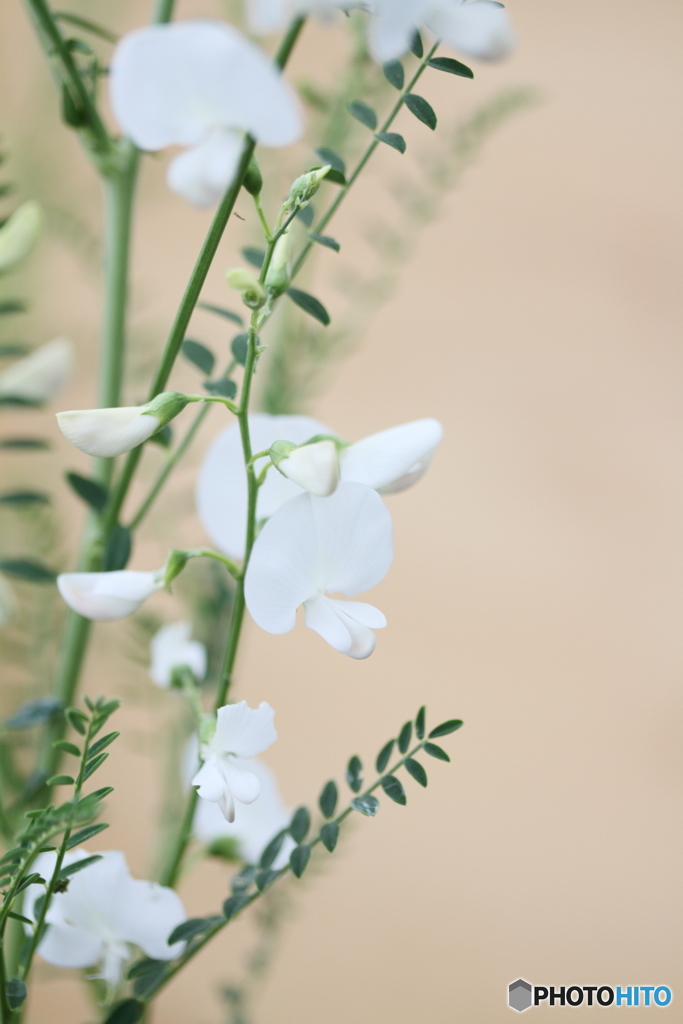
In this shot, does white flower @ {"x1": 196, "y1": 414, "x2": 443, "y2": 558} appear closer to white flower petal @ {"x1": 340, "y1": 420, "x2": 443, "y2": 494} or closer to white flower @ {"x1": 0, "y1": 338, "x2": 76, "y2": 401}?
white flower petal @ {"x1": 340, "y1": 420, "x2": 443, "y2": 494}

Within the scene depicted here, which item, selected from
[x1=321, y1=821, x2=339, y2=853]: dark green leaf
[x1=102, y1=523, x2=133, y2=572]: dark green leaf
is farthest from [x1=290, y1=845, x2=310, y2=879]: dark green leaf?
[x1=102, y1=523, x2=133, y2=572]: dark green leaf

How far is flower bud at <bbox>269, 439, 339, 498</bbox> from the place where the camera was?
0.23 meters

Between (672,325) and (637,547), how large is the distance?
0.32 m

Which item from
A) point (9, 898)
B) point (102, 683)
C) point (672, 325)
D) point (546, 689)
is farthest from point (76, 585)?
point (672, 325)

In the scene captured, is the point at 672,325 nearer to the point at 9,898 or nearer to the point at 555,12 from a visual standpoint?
the point at 555,12

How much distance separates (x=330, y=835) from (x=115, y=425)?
15 centimetres

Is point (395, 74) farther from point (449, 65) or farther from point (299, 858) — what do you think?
point (299, 858)

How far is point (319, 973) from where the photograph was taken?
811 mm

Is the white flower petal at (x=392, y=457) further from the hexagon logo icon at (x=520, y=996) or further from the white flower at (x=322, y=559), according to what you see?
the hexagon logo icon at (x=520, y=996)

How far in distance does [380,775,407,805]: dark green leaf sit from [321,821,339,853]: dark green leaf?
0.8 inches

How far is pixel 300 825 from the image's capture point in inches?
12.8

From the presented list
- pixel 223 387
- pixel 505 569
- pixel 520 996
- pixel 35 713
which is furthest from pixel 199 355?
pixel 505 569

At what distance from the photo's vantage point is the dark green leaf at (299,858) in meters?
0.29

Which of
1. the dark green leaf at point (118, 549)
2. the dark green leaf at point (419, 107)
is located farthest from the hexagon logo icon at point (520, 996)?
the dark green leaf at point (419, 107)
